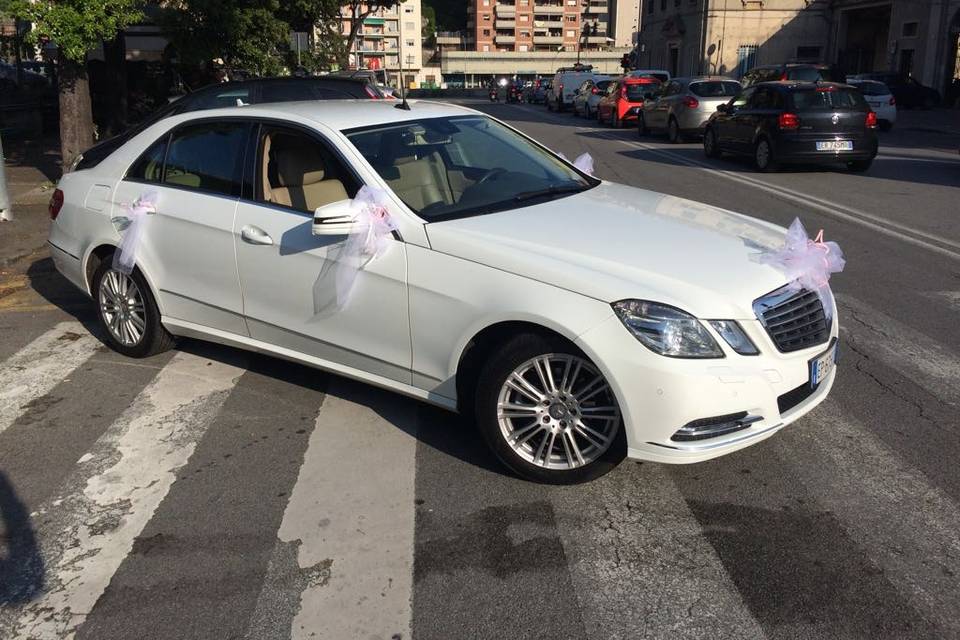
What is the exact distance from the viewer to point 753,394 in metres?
3.73

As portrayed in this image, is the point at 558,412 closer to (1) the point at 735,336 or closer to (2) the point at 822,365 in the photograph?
(1) the point at 735,336

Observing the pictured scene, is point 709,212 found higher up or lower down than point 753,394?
higher up

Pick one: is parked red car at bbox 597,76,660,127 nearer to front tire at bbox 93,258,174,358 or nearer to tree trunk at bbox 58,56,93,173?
tree trunk at bbox 58,56,93,173

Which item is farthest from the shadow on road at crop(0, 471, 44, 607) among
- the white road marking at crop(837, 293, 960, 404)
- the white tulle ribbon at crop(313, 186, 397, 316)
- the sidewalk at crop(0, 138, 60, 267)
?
the sidewalk at crop(0, 138, 60, 267)

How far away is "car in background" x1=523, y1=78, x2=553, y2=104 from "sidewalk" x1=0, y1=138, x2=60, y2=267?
36.0 m

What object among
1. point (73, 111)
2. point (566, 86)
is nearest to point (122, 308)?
point (73, 111)

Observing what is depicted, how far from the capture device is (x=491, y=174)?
509 centimetres

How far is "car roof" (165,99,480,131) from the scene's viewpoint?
503 cm

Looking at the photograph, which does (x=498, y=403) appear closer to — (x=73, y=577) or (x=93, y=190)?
(x=73, y=577)

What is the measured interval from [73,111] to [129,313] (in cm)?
940

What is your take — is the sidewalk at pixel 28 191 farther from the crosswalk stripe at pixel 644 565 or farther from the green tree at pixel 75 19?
the crosswalk stripe at pixel 644 565

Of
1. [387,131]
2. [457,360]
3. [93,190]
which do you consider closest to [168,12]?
[93,190]

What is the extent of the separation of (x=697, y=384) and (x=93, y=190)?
4355mm

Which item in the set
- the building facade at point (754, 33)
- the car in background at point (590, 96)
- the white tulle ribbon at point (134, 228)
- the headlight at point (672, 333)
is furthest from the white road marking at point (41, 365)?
the building facade at point (754, 33)
